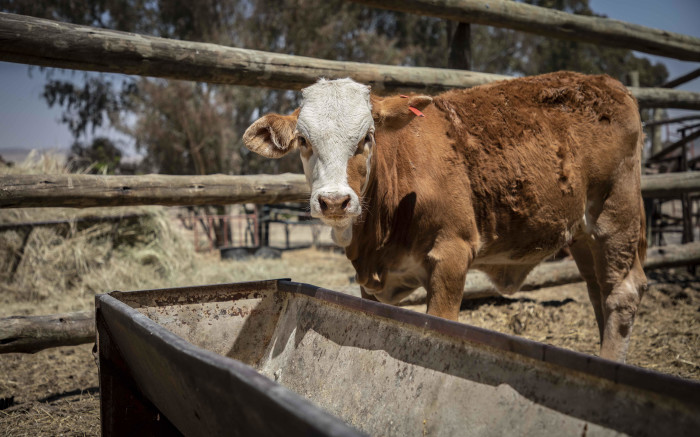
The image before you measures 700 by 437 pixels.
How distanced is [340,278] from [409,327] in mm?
5458

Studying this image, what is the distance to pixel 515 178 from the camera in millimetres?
3088

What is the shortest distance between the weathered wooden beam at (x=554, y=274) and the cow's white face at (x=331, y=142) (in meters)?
1.87

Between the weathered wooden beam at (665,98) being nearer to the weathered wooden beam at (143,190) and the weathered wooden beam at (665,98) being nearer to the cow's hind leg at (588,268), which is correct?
the cow's hind leg at (588,268)

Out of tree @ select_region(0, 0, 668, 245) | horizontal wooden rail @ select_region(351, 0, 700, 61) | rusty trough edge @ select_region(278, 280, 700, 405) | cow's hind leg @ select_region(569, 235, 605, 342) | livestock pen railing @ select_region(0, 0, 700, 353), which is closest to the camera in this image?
rusty trough edge @ select_region(278, 280, 700, 405)

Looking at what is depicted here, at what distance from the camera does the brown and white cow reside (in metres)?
2.74

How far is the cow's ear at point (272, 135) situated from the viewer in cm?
283

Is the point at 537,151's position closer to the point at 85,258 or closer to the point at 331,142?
the point at 331,142

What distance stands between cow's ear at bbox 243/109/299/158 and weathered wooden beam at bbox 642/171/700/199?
12.5 feet

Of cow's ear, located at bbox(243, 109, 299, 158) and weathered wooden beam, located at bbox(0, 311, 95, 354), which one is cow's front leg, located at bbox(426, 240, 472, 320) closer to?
cow's ear, located at bbox(243, 109, 299, 158)

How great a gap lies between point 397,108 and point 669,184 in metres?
3.72

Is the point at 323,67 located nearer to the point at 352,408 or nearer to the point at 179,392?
the point at 352,408

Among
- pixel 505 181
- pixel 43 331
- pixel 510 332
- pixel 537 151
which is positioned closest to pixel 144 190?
pixel 43 331

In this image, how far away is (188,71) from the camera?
11.1 ft

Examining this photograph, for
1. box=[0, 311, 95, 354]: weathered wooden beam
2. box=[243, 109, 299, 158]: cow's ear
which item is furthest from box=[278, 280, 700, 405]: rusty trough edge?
box=[0, 311, 95, 354]: weathered wooden beam
